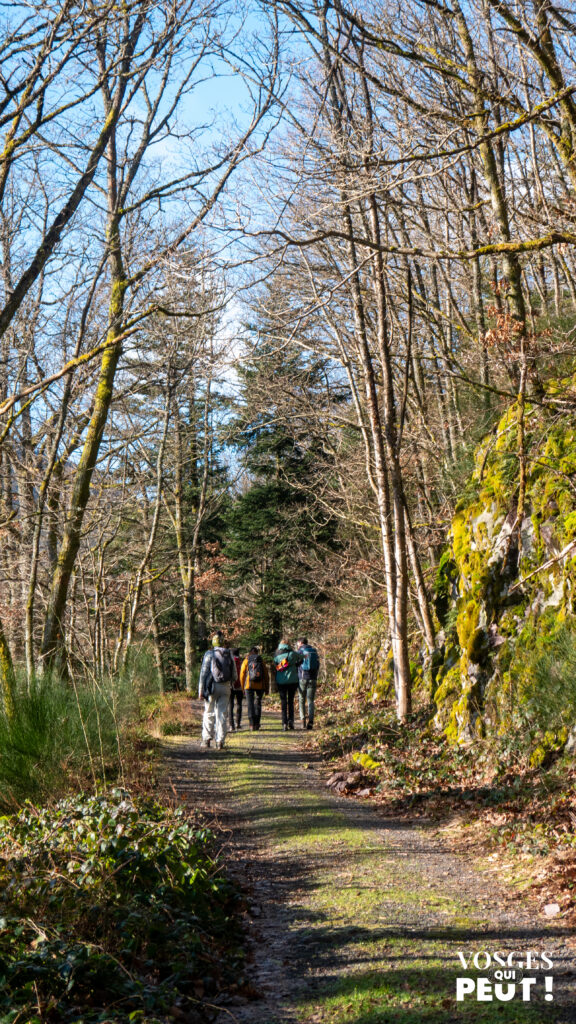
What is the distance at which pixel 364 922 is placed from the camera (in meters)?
4.80

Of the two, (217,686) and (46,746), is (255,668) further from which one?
(46,746)

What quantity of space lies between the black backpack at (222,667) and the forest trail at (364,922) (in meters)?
3.32

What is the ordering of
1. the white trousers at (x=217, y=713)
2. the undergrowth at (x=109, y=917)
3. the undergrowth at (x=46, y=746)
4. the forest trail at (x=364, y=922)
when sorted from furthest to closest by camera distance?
the white trousers at (x=217, y=713)
the undergrowth at (x=46, y=746)
the forest trail at (x=364, y=922)
the undergrowth at (x=109, y=917)

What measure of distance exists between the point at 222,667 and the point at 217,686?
1.15 feet

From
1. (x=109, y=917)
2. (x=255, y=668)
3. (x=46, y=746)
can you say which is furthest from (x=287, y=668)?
(x=109, y=917)

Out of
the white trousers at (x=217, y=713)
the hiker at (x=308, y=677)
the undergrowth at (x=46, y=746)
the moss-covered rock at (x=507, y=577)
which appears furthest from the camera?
the hiker at (x=308, y=677)

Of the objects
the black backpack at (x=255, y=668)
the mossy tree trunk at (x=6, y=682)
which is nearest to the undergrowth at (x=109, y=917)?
the mossy tree trunk at (x=6, y=682)

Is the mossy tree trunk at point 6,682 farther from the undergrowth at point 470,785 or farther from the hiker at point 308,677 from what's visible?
the hiker at point 308,677

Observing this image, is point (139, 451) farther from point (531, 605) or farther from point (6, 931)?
point (6, 931)

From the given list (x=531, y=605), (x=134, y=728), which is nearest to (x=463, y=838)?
(x=531, y=605)

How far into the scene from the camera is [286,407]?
1695 cm

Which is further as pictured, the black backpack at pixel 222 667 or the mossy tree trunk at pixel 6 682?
the black backpack at pixel 222 667

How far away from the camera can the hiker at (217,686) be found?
11898 millimetres

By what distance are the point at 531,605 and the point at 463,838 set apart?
9.43 feet
